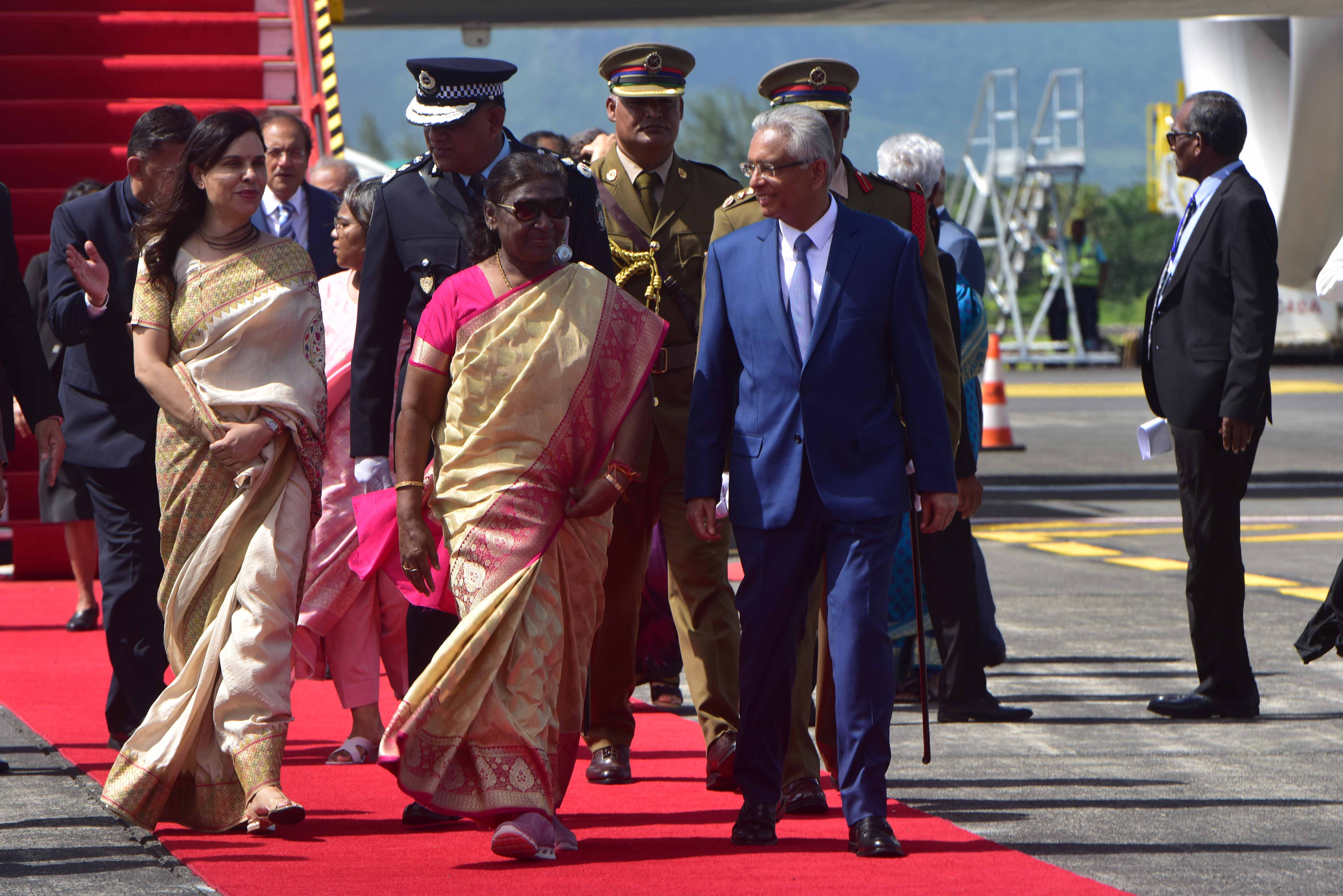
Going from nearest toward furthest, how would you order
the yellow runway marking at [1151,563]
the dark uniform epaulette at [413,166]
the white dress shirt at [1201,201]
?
the dark uniform epaulette at [413,166] < the white dress shirt at [1201,201] < the yellow runway marking at [1151,563]

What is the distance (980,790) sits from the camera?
5672mm

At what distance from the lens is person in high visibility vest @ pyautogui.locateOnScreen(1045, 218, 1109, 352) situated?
33875 millimetres

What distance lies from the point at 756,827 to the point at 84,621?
4.75 meters

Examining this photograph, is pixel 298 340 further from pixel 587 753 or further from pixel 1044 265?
pixel 1044 265

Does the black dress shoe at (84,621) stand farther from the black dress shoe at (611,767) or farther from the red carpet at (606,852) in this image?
the black dress shoe at (611,767)

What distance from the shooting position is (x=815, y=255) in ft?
16.5

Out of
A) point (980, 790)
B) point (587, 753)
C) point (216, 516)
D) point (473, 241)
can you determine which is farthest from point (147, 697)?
point (980, 790)

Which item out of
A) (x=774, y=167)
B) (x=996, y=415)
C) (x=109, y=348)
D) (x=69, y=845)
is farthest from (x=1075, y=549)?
(x=69, y=845)

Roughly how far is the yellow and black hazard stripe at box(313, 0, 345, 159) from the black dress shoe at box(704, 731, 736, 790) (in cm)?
674

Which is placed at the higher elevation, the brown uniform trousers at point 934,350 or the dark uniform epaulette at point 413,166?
the dark uniform epaulette at point 413,166

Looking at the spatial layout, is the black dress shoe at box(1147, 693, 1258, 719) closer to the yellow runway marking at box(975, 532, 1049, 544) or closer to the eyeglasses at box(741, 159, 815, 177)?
the eyeglasses at box(741, 159, 815, 177)

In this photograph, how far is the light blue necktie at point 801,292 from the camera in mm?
4984

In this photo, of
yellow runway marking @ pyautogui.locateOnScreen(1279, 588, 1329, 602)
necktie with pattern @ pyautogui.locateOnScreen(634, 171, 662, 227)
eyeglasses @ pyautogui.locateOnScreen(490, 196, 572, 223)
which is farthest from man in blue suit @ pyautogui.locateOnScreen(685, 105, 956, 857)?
yellow runway marking @ pyautogui.locateOnScreen(1279, 588, 1329, 602)

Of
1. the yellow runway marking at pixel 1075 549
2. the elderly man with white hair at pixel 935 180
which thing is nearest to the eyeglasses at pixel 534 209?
the elderly man with white hair at pixel 935 180
